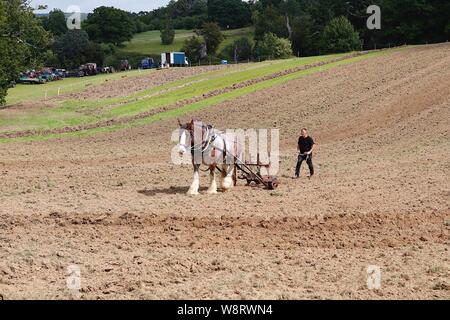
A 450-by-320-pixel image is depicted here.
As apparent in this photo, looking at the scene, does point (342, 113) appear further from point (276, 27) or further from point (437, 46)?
point (276, 27)

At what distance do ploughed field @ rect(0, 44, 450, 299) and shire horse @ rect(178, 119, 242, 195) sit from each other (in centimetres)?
54

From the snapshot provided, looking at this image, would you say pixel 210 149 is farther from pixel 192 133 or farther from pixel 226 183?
pixel 226 183

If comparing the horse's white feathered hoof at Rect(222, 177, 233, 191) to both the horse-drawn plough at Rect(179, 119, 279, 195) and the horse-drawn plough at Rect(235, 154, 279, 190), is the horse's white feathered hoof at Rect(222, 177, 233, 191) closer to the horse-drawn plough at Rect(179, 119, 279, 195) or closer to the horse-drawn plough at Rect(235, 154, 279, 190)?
the horse-drawn plough at Rect(179, 119, 279, 195)

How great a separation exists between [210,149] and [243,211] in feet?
8.29

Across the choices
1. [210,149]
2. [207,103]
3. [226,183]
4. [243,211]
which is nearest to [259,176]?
[226,183]

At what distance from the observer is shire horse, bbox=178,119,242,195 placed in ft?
58.6

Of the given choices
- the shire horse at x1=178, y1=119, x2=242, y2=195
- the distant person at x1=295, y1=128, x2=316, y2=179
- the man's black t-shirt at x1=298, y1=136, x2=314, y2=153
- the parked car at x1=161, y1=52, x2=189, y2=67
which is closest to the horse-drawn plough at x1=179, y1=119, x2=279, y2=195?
the shire horse at x1=178, y1=119, x2=242, y2=195

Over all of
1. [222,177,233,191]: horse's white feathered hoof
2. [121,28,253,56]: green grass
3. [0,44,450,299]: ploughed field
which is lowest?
[0,44,450,299]: ploughed field

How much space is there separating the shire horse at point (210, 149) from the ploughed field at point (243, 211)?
0.54m

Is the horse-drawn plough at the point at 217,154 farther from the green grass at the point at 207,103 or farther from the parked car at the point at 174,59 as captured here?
the parked car at the point at 174,59

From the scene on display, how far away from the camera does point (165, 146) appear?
32156 millimetres

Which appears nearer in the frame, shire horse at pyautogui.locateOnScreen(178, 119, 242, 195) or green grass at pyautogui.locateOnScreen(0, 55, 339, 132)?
shire horse at pyautogui.locateOnScreen(178, 119, 242, 195)

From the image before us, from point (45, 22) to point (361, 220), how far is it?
13999 centimetres

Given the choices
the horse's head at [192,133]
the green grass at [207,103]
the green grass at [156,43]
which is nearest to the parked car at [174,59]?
the green grass at [156,43]
